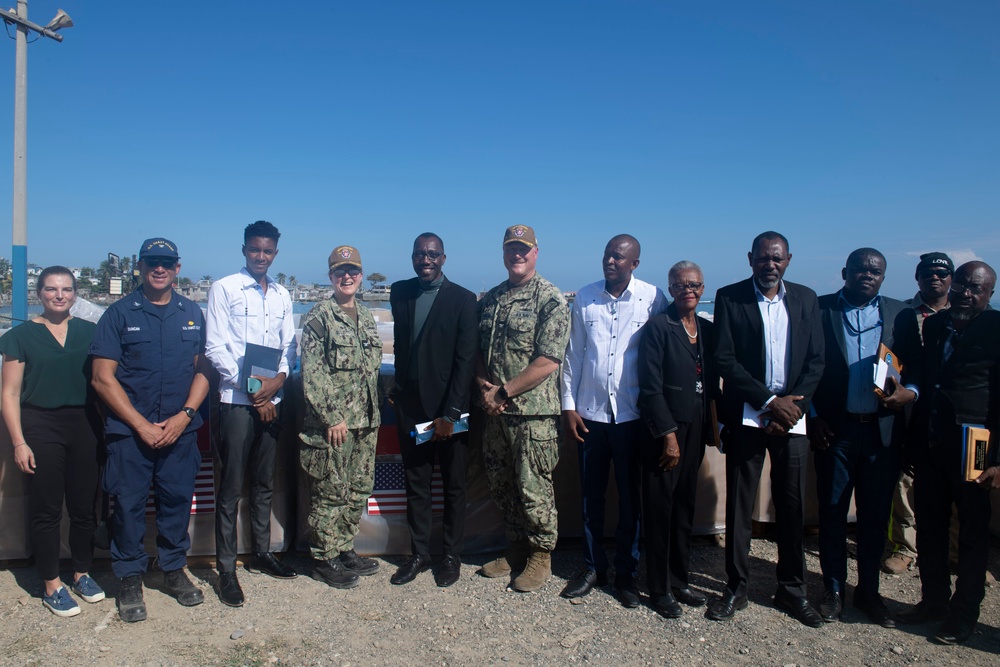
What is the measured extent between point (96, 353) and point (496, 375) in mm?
2303

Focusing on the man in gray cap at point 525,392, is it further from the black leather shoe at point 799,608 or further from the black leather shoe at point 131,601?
the black leather shoe at point 131,601

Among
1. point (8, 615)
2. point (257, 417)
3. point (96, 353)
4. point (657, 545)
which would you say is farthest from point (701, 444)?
point (8, 615)

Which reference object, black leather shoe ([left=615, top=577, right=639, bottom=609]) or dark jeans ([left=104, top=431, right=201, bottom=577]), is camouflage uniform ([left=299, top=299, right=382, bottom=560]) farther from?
black leather shoe ([left=615, top=577, right=639, bottom=609])

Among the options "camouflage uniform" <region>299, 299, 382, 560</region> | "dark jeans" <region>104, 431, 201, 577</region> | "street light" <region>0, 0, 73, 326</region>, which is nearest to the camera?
"dark jeans" <region>104, 431, 201, 577</region>

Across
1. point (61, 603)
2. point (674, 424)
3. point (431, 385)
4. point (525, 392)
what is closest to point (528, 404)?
point (525, 392)

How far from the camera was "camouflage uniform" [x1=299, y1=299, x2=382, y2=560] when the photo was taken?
385 cm

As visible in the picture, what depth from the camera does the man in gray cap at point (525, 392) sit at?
385 cm

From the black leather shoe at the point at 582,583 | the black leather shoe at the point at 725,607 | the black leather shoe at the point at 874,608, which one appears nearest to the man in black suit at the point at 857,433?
the black leather shoe at the point at 874,608

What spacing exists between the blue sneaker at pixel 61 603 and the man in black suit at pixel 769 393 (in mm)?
3649

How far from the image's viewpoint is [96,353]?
352 centimetres

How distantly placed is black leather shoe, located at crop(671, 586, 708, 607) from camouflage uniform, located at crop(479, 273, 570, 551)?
2.65 feet

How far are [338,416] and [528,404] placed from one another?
1177mm

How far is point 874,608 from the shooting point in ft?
11.7

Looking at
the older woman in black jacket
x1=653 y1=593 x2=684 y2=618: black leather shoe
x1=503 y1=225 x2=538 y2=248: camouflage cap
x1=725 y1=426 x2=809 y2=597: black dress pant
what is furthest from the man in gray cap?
x1=725 y1=426 x2=809 y2=597: black dress pant
